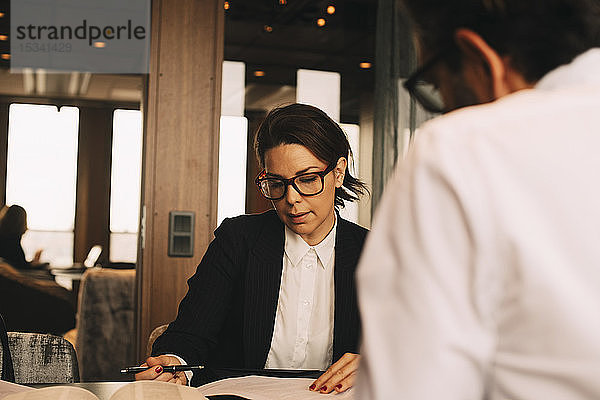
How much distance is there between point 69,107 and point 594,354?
8.89 ft

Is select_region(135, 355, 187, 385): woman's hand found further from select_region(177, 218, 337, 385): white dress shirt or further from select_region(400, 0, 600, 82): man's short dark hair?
select_region(400, 0, 600, 82): man's short dark hair

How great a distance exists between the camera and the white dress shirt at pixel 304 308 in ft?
6.63

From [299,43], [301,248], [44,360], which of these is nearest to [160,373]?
[44,360]

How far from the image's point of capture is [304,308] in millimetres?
2068

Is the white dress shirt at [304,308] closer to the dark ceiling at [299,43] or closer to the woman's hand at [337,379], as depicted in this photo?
the woman's hand at [337,379]

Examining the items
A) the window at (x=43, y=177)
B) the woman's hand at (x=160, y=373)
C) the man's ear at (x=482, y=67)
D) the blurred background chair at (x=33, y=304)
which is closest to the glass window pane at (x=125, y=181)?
the window at (x=43, y=177)

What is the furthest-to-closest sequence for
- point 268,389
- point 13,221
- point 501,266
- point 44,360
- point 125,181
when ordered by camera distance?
point 125,181
point 13,221
point 44,360
point 268,389
point 501,266

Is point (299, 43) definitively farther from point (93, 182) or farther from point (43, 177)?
point (43, 177)

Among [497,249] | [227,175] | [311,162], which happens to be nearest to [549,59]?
[497,249]

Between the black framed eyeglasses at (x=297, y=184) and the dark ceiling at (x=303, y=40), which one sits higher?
the dark ceiling at (x=303, y=40)

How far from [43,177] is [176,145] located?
541 mm

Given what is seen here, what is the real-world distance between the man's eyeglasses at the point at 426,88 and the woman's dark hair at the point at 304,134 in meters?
1.21

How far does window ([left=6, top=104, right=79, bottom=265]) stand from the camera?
2914mm

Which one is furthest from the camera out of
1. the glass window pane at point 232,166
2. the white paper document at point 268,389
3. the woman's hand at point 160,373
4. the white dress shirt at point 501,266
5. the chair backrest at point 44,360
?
the glass window pane at point 232,166
